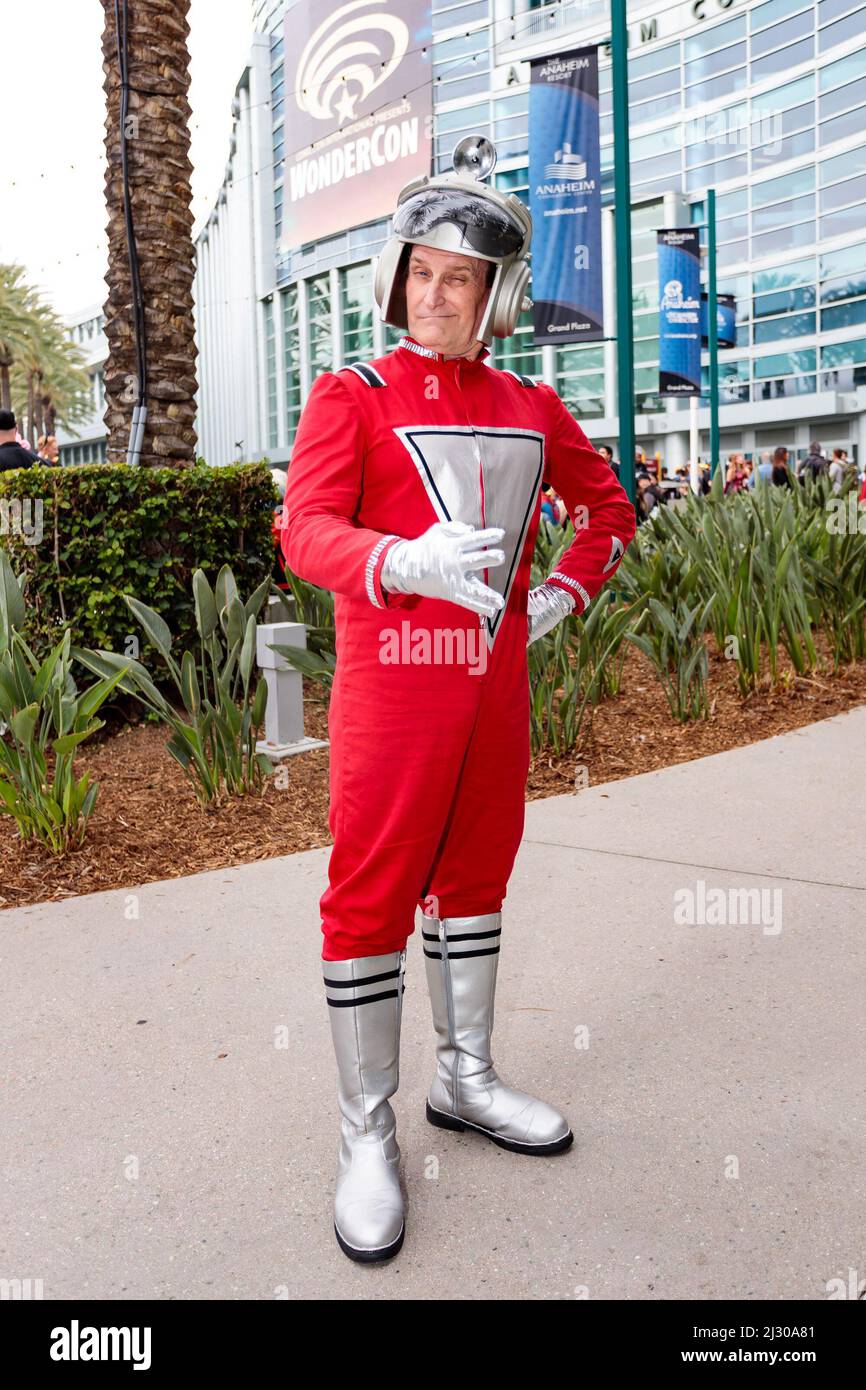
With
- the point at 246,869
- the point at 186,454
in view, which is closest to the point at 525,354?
the point at 186,454

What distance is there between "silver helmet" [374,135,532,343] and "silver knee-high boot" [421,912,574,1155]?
3.44 feet

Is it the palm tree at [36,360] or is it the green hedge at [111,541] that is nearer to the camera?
the green hedge at [111,541]

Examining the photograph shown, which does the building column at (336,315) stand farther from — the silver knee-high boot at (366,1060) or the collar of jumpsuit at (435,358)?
the silver knee-high boot at (366,1060)

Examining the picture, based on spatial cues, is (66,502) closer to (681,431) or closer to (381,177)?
(381,177)

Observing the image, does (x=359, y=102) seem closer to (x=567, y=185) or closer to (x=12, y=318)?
(x=567, y=185)

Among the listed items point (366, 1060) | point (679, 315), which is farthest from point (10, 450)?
point (679, 315)

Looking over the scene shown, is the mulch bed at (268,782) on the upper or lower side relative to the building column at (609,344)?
lower

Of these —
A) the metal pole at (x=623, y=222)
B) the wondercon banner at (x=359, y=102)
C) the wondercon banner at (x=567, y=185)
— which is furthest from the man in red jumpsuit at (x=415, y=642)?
the wondercon banner at (x=359, y=102)

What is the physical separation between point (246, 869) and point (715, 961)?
1449mm

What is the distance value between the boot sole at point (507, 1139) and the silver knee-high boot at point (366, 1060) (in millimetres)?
225

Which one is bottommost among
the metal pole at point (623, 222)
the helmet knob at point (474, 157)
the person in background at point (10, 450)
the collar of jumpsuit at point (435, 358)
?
the collar of jumpsuit at point (435, 358)

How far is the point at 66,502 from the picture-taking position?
4754mm

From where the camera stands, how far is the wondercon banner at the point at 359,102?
13.4 m

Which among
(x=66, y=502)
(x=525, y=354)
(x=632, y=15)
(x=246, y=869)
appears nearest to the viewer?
(x=246, y=869)
